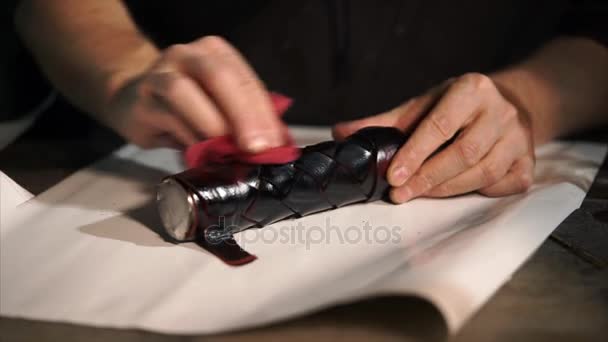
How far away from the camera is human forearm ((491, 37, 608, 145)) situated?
120 centimetres

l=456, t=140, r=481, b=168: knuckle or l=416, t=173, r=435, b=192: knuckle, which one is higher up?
l=456, t=140, r=481, b=168: knuckle

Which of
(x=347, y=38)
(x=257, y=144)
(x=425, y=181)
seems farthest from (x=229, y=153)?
(x=347, y=38)

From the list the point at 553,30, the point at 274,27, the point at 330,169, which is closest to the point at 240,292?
the point at 330,169

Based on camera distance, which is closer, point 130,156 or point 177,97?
point 177,97

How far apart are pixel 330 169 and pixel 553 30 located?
0.87 metres

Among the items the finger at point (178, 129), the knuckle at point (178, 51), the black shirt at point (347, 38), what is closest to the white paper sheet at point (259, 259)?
the finger at point (178, 129)

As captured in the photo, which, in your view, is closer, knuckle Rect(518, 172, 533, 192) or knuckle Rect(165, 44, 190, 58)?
knuckle Rect(165, 44, 190, 58)

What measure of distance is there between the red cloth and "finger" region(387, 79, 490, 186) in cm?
15

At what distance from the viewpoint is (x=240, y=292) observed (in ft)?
2.33

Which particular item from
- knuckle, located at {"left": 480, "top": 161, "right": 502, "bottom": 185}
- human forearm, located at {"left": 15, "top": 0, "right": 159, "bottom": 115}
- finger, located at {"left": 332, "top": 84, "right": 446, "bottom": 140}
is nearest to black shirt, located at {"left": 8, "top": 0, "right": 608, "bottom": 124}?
human forearm, located at {"left": 15, "top": 0, "right": 159, "bottom": 115}

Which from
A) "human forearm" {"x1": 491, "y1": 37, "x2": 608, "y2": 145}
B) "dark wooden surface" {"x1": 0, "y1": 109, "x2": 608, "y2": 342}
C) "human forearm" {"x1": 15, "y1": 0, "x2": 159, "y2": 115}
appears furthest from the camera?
"human forearm" {"x1": 491, "y1": 37, "x2": 608, "y2": 145}

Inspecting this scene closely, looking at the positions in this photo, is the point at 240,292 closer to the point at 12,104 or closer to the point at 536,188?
the point at 536,188

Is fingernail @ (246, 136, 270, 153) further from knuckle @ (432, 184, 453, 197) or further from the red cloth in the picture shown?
knuckle @ (432, 184, 453, 197)

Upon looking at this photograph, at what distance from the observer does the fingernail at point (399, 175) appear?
91 centimetres
